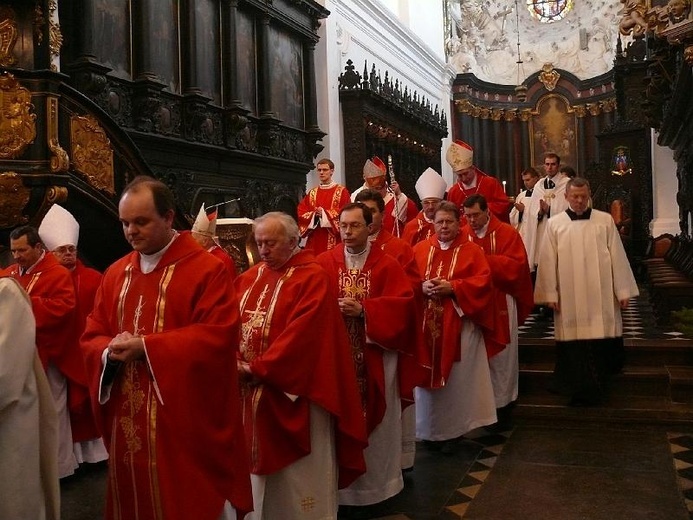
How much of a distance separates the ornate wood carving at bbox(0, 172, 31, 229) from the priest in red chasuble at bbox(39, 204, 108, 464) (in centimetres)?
55

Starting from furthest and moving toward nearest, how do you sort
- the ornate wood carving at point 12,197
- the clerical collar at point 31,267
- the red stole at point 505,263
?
the red stole at point 505,263, the ornate wood carving at point 12,197, the clerical collar at point 31,267

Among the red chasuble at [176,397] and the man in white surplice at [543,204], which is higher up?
the man in white surplice at [543,204]

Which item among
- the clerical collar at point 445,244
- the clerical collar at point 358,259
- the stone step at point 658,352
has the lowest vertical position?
the stone step at point 658,352

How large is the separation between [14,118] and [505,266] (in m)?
4.31

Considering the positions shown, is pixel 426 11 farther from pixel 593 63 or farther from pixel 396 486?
pixel 396 486

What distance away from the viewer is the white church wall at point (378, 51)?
1496cm

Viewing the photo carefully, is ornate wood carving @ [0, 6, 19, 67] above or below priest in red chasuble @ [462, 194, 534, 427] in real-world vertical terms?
above

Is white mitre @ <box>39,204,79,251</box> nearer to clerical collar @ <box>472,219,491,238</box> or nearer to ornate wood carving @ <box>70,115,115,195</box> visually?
ornate wood carving @ <box>70,115,115,195</box>

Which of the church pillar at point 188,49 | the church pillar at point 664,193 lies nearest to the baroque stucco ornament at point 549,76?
the church pillar at point 664,193

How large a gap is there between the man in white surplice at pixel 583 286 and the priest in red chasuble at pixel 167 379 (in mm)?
4046

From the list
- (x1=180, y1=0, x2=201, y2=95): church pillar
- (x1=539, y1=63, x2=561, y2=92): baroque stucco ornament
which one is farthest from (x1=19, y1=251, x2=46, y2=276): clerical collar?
(x1=539, y1=63, x2=561, y2=92): baroque stucco ornament

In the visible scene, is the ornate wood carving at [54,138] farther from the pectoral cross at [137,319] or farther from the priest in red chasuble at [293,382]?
the pectoral cross at [137,319]

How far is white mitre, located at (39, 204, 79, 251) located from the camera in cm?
587

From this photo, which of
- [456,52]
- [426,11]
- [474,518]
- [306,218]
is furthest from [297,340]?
[456,52]
